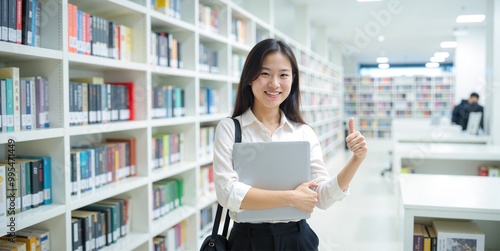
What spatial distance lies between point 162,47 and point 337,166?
6.02m

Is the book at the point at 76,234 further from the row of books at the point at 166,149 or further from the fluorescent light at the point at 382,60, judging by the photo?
the fluorescent light at the point at 382,60

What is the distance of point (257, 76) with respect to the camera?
1345 millimetres

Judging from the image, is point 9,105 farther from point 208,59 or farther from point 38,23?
point 208,59

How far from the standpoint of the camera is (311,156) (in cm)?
141

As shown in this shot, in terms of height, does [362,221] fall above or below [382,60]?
below

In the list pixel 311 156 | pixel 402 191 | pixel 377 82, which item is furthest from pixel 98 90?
pixel 377 82

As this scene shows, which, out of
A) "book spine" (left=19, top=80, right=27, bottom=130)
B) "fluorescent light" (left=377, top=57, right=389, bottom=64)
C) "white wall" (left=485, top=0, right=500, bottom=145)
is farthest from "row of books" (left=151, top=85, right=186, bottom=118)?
"fluorescent light" (left=377, top=57, right=389, bottom=64)

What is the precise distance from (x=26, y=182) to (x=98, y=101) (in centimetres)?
62

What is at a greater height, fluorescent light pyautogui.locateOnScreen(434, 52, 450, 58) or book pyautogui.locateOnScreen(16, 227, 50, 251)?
fluorescent light pyautogui.locateOnScreen(434, 52, 450, 58)

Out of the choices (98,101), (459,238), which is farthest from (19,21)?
(459,238)

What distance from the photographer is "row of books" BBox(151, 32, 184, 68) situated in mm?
2715

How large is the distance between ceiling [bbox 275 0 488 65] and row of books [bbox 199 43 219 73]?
3358 mm

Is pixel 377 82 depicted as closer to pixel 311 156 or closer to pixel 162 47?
pixel 162 47

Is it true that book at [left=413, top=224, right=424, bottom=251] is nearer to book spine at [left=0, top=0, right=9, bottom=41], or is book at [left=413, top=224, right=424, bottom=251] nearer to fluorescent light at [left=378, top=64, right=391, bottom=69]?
book spine at [left=0, top=0, right=9, bottom=41]
